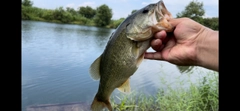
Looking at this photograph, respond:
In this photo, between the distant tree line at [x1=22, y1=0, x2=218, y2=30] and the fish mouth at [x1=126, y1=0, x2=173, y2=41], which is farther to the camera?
the distant tree line at [x1=22, y1=0, x2=218, y2=30]

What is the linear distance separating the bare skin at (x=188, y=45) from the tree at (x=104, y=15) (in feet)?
112

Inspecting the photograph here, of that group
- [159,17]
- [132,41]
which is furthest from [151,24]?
[132,41]

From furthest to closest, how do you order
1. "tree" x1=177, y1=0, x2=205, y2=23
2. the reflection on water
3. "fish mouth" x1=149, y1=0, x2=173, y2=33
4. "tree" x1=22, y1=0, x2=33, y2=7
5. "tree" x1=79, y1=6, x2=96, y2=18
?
"tree" x1=79, y1=6, x2=96, y2=18, "tree" x1=22, y1=0, x2=33, y2=7, "tree" x1=177, y1=0, x2=205, y2=23, the reflection on water, "fish mouth" x1=149, y1=0, x2=173, y2=33

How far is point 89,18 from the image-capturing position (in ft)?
145

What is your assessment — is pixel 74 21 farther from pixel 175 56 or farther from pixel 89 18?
pixel 175 56

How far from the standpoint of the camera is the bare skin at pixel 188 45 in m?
1.78

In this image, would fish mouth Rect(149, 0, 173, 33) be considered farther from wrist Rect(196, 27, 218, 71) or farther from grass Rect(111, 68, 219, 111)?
grass Rect(111, 68, 219, 111)

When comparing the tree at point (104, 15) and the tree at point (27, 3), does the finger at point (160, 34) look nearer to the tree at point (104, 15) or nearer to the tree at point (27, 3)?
the tree at point (104, 15)

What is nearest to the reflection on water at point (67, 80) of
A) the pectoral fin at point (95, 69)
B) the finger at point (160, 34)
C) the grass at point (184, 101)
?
the grass at point (184, 101)

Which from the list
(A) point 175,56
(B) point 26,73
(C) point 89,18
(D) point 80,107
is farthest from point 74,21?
(A) point 175,56

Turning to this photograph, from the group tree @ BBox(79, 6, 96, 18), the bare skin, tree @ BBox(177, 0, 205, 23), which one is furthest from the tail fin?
tree @ BBox(79, 6, 96, 18)

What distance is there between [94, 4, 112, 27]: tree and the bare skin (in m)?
34.1

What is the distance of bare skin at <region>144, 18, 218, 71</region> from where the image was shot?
1775 millimetres
